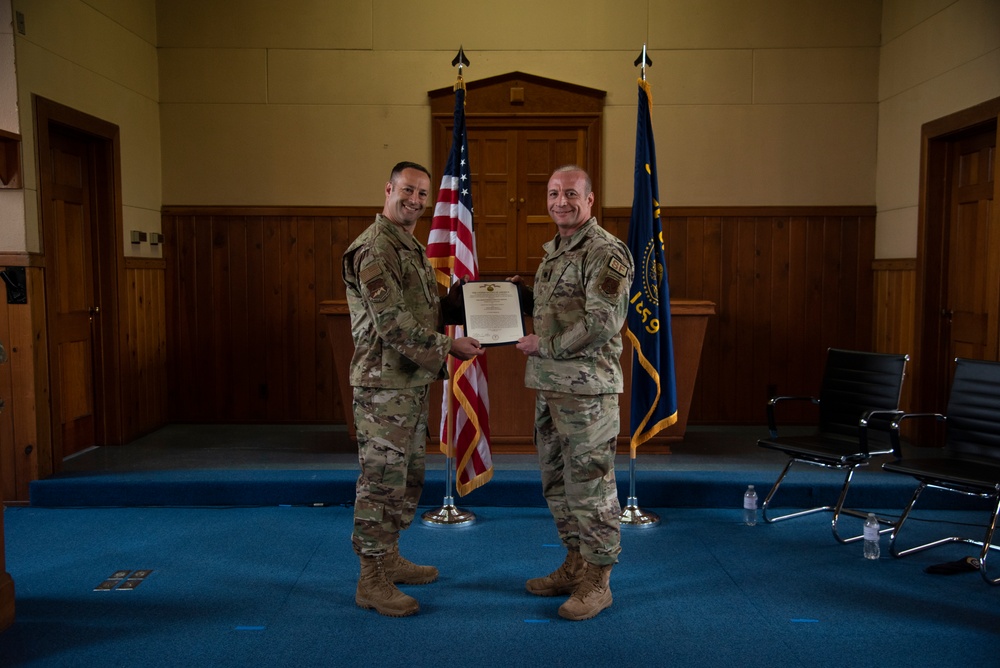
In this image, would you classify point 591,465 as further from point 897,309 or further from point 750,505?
point 897,309

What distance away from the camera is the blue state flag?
4273 millimetres

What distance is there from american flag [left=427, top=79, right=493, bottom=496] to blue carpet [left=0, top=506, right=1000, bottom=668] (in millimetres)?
344

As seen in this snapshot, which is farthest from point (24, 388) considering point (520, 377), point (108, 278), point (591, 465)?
point (591, 465)

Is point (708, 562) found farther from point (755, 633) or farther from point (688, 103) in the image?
point (688, 103)

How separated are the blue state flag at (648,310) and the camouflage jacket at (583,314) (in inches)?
44.6

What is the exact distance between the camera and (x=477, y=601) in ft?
10.5

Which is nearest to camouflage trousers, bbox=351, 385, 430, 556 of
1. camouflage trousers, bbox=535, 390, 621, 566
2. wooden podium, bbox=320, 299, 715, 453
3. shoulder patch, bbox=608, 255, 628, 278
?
camouflage trousers, bbox=535, 390, 621, 566

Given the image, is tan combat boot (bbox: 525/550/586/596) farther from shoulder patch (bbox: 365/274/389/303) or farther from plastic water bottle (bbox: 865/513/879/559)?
plastic water bottle (bbox: 865/513/879/559)

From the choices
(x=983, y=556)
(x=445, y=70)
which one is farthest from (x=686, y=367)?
(x=445, y=70)

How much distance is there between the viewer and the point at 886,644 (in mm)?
2820

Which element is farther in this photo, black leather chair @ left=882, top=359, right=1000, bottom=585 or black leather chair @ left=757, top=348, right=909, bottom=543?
black leather chair @ left=757, top=348, right=909, bottom=543

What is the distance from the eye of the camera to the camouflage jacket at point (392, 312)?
9.83 ft

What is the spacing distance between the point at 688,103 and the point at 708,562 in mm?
3929

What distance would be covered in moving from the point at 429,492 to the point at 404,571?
127 centimetres
